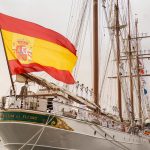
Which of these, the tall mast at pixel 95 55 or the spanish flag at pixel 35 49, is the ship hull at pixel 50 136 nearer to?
the spanish flag at pixel 35 49

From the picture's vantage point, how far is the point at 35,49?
18000mm

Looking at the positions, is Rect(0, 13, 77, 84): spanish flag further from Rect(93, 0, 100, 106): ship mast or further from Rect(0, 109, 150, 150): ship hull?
Rect(93, 0, 100, 106): ship mast

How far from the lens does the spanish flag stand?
1700 cm

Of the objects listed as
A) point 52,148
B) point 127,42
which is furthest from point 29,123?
point 127,42

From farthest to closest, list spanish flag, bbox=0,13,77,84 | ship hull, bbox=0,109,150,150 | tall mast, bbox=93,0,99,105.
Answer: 1. tall mast, bbox=93,0,99,105
2. ship hull, bbox=0,109,150,150
3. spanish flag, bbox=0,13,77,84

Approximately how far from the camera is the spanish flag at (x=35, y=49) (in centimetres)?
1700

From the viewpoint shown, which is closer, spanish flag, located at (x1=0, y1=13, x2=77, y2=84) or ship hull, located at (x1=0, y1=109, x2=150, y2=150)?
spanish flag, located at (x1=0, y1=13, x2=77, y2=84)

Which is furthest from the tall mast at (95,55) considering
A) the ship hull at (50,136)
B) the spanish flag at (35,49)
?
the spanish flag at (35,49)

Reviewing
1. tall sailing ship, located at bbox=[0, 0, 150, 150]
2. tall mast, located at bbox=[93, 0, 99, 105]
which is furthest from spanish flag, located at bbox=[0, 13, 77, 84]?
tall mast, located at bbox=[93, 0, 99, 105]

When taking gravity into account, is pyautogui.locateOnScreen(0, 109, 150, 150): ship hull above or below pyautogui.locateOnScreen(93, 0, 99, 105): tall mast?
below

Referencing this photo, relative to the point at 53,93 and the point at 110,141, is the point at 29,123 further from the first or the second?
Result: the point at 110,141

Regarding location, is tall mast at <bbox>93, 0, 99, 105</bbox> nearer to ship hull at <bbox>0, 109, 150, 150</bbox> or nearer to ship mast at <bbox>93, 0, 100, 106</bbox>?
ship mast at <bbox>93, 0, 100, 106</bbox>

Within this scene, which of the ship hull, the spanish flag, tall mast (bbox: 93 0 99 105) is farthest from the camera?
tall mast (bbox: 93 0 99 105)

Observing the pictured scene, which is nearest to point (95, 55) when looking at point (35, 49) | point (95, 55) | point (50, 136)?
point (95, 55)
